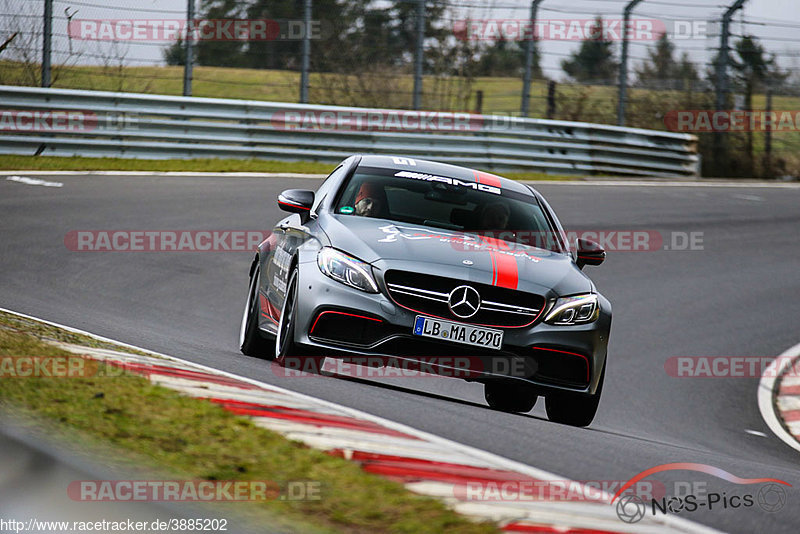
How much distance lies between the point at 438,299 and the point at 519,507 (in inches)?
104

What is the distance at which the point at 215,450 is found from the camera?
12.3ft

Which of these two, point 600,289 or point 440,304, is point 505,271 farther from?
point 600,289

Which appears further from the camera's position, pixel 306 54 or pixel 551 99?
pixel 551 99

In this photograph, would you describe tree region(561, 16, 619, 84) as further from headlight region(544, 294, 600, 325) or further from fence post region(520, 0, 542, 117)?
headlight region(544, 294, 600, 325)

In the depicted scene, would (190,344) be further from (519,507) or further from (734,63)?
(734,63)

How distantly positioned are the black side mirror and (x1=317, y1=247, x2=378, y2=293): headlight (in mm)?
843

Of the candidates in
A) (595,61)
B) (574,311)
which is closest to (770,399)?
(574,311)

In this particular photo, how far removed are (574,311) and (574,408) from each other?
0.69 m

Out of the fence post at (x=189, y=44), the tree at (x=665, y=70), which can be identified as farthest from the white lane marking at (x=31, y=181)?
the tree at (x=665, y=70)

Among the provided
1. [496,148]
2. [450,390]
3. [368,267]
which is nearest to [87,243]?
[450,390]

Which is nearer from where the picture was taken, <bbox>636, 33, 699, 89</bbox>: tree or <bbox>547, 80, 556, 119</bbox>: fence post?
<bbox>547, 80, 556, 119</bbox>: fence post

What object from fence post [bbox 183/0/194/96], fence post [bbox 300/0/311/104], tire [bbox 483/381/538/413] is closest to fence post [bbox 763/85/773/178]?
fence post [bbox 300/0/311/104]

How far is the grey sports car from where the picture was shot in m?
6.01

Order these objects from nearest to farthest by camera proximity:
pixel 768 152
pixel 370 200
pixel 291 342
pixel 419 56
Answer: pixel 291 342, pixel 370 200, pixel 419 56, pixel 768 152
